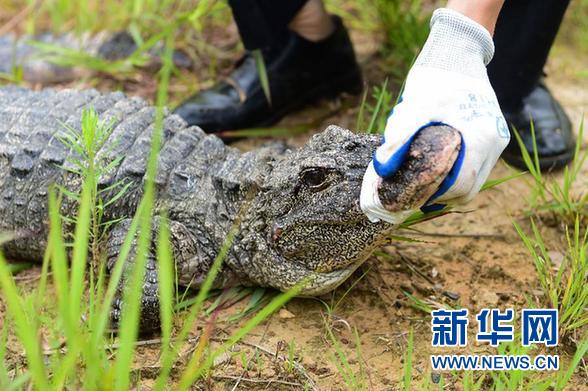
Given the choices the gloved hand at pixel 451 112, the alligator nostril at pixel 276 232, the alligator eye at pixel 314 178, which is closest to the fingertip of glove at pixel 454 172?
the gloved hand at pixel 451 112

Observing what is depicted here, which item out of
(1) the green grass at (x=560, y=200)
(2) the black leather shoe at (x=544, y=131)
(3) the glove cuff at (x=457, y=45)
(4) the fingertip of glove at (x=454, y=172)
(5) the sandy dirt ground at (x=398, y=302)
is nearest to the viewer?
(4) the fingertip of glove at (x=454, y=172)

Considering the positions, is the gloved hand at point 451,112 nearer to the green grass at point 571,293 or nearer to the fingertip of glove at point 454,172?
the fingertip of glove at point 454,172

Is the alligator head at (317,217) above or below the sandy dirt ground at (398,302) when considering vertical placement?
above

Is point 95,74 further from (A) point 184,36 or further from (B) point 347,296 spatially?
(B) point 347,296

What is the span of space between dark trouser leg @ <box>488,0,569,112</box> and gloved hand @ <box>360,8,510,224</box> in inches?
40.6

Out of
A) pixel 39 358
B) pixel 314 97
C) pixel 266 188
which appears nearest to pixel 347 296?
pixel 266 188

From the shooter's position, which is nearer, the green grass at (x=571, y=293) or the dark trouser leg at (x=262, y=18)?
the green grass at (x=571, y=293)

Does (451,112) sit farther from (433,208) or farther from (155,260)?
(155,260)

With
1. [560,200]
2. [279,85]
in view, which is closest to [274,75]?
[279,85]

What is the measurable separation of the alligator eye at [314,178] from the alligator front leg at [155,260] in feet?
1.69

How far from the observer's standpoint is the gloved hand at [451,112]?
202cm

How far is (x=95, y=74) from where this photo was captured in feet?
A: 13.7

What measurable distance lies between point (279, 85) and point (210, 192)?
4.11 feet

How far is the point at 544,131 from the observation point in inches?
133
